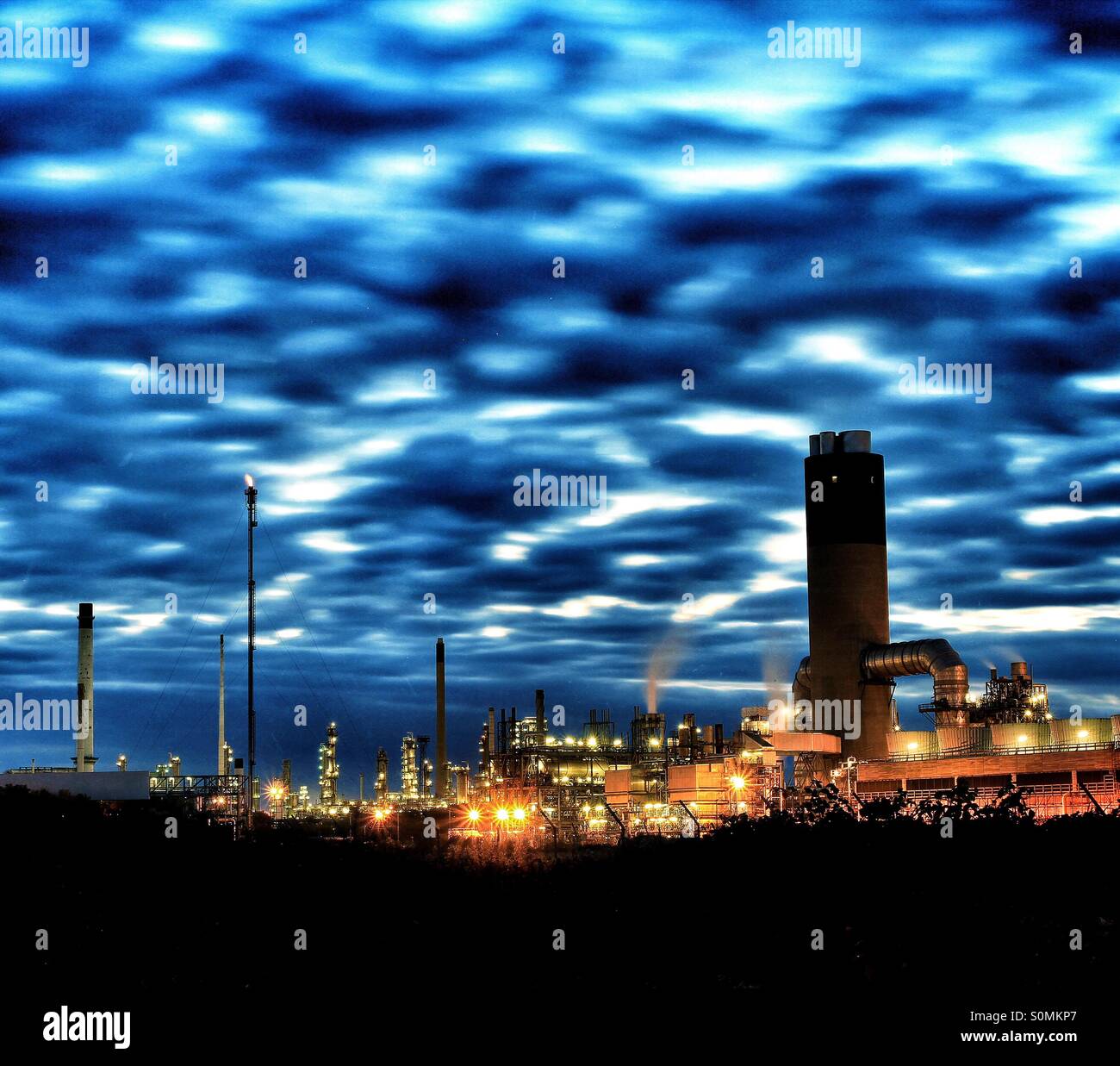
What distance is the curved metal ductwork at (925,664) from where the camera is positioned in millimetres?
79188

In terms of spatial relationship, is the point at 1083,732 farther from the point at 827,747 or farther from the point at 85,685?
the point at 85,685

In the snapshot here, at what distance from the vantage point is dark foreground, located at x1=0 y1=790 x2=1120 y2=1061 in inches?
824

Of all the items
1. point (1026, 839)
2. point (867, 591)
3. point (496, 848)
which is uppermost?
point (867, 591)

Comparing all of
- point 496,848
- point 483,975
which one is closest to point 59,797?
point 496,848

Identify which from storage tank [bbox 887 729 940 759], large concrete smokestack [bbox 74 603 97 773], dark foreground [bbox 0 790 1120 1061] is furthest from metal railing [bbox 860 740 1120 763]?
large concrete smokestack [bbox 74 603 97 773]

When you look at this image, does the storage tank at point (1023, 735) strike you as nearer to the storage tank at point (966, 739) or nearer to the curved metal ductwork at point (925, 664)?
the storage tank at point (966, 739)

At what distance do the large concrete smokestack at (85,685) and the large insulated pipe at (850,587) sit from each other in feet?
154

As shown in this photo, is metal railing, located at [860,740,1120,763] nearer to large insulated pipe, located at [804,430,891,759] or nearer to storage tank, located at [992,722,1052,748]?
storage tank, located at [992,722,1052,748]

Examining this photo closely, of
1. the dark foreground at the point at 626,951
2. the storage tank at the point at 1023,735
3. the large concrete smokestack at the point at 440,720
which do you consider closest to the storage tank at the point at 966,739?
the storage tank at the point at 1023,735
